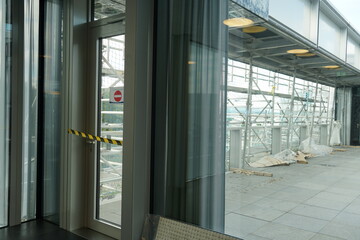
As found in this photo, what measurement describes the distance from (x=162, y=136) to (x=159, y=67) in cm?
61

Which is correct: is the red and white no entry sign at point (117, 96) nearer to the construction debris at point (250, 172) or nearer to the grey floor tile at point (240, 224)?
the construction debris at point (250, 172)

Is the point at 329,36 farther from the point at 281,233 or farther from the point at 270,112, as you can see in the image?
the point at 281,233

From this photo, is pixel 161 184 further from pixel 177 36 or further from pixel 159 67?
pixel 177 36

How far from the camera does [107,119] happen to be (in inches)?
125

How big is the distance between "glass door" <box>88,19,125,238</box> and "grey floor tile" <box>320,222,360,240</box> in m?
1.84

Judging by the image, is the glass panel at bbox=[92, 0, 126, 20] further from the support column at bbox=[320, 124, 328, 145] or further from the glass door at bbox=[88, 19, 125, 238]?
the support column at bbox=[320, 124, 328, 145]

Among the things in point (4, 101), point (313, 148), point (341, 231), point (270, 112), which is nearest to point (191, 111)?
point (270, 112)

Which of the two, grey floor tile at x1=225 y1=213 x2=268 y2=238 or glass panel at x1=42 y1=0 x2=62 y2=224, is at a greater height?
glass panel at x1=42 y1=0 x2=62 y2=224

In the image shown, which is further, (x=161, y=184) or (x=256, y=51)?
(x=161, y=184)

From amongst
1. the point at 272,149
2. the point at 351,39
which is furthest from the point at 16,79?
the point at 351,39

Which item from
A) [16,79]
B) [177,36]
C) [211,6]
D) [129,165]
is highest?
[211,6]

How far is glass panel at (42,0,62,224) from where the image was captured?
11.3 feet

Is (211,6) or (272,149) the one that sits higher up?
(211,6)

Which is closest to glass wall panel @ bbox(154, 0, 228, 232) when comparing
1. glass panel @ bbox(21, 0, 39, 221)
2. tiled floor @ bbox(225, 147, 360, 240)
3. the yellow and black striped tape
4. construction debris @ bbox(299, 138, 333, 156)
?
tiled floor @ bbox(225, 147, 360, 240)
